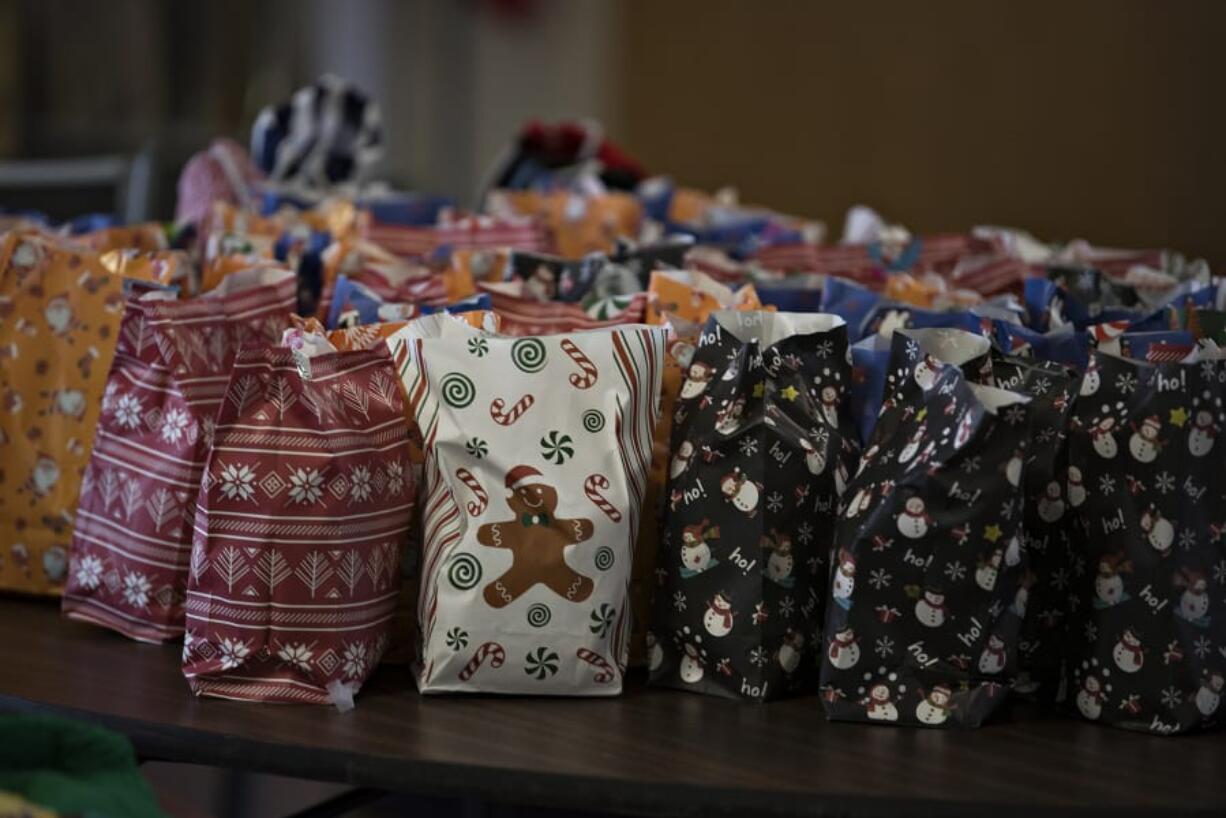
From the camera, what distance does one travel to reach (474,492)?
1562 mm

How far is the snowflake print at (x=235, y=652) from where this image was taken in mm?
1521

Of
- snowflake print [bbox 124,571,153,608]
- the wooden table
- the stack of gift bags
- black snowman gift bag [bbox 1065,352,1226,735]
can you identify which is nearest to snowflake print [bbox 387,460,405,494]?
the stack of gift bags

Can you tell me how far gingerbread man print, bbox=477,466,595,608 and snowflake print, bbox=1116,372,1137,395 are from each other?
54 centimetres

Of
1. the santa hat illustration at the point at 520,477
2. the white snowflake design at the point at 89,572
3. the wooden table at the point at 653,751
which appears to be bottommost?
the wooden table at the point at 653,751

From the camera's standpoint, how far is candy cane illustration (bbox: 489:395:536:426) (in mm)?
1577

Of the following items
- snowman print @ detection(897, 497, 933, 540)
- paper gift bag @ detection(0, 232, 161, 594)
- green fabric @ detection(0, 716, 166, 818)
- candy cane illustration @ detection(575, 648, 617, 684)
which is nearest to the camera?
green fabric @ detection(0, 716, 166, 818)

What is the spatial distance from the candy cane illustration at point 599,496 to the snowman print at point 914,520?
0.95 feet

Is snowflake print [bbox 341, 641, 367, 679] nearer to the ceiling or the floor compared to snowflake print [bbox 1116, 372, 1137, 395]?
nearer to the floor

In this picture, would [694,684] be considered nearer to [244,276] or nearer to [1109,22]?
[244,276]

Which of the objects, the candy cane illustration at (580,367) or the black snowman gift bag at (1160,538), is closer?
the black snowman gift bag at (1160,538)

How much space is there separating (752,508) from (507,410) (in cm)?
27

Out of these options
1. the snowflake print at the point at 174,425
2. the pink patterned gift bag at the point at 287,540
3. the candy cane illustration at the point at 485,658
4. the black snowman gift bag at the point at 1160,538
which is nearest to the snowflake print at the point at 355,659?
the pink patterned gift bag at the point at 287,540

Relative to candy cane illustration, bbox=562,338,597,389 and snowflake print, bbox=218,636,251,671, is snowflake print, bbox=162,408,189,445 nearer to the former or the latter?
snowflake print, bbox=218,636,251,671

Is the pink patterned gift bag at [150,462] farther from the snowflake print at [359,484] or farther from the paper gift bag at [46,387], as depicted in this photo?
the snowflake print at [359,484]
